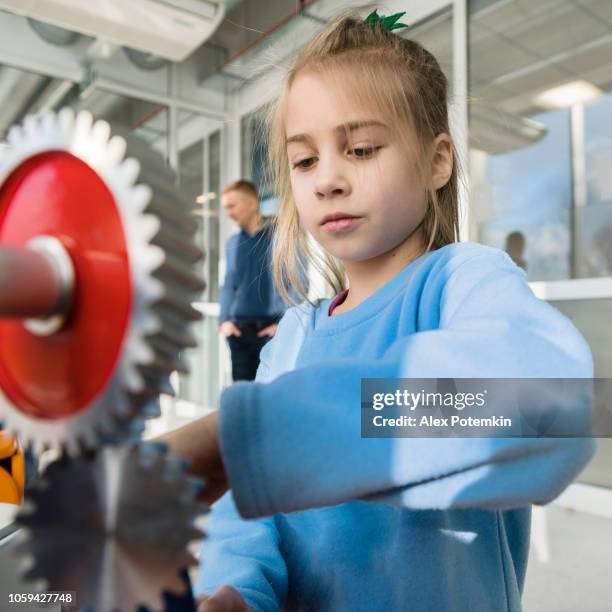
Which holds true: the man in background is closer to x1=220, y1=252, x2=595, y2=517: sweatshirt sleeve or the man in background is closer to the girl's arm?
the girl's arm

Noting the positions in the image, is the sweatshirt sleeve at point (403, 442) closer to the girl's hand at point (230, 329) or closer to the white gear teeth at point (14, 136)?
the white gear teeth at point (14, 136)

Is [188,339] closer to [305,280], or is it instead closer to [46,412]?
[46,412]

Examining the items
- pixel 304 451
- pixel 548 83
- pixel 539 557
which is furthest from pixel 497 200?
pixel 304 451

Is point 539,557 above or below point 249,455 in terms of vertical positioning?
below

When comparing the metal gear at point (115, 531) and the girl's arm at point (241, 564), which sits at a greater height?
the metal gear at point (115, 531)

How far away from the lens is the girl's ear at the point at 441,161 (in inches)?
19.3

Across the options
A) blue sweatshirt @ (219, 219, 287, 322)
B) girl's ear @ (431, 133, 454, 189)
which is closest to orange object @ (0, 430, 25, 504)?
girl's ear @ (431, 133, 454, 189)

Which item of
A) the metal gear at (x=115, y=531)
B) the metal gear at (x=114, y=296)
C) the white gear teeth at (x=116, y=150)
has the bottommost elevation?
the metal gear at (x=115, y=531)

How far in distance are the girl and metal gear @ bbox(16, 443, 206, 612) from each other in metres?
0.03

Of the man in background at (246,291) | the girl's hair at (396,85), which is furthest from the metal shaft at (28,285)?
the man in background at (246,291)

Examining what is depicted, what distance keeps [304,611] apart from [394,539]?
3.8 inches

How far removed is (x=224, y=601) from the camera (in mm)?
325

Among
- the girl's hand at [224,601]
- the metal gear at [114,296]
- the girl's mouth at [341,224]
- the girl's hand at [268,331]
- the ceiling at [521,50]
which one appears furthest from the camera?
the girl's hand at [268,331]

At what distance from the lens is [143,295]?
5.7 inches
